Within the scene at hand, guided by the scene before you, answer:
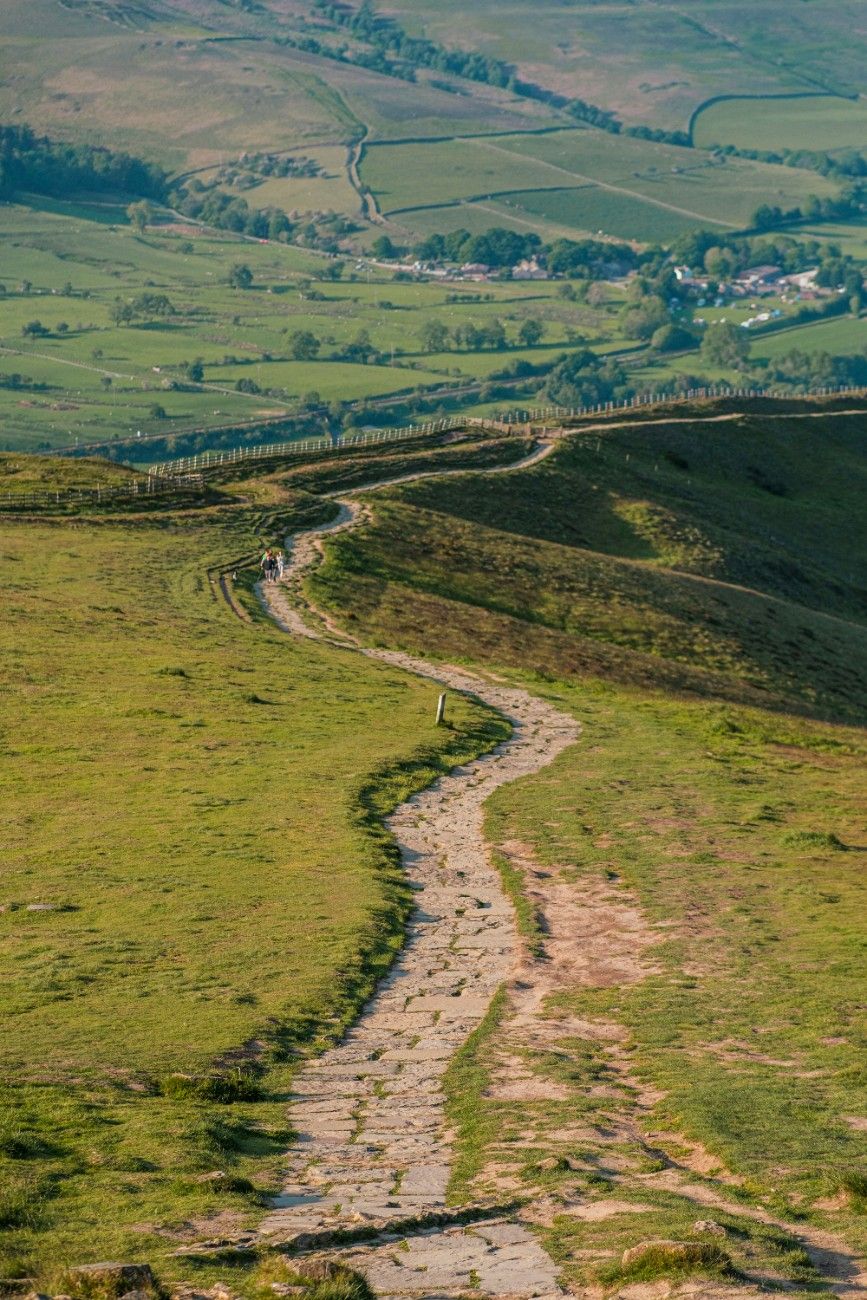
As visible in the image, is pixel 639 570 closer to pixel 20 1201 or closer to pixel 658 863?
pixel 658 863

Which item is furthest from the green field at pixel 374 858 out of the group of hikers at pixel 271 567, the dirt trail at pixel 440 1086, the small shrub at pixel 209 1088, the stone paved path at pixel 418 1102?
the group of hikers at pixel 271 567

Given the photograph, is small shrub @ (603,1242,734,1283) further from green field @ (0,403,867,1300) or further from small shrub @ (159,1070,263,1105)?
small shrub @ (159,1070,263,1105)

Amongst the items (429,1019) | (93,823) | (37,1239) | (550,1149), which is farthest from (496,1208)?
(93,823)

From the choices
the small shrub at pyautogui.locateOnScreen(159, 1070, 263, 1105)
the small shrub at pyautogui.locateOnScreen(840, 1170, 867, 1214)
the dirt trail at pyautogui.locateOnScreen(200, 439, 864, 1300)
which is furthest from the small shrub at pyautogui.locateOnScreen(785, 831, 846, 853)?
the small shrub at pyautogui.locateOnScreen(840, 1170, 867, 1214)

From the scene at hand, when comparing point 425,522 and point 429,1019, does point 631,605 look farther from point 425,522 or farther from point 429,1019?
point 429,1019

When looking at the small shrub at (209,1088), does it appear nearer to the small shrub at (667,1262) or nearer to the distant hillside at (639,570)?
the small shrub at (667,1262)
